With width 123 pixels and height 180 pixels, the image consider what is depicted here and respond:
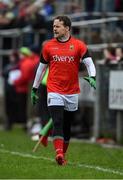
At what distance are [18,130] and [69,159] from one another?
9848 millimetres

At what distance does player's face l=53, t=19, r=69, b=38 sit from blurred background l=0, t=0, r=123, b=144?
533cm

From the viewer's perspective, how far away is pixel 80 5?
2133 centimetres

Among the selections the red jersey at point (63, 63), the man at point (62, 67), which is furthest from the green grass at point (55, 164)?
the red jersey at point (63, 63)

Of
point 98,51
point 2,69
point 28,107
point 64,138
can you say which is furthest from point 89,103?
point 64,138

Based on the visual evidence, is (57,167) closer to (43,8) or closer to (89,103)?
(89,103)

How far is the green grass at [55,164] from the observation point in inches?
393

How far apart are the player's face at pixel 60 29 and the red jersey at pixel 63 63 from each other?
0.12m

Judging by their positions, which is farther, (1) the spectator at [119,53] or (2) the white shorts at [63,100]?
(1) the spectator at [119,53]

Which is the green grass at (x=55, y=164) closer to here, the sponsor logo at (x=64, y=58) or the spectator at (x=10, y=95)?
the sponsor logo at (x=64, y=58)

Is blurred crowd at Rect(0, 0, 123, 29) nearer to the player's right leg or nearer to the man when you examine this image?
the man

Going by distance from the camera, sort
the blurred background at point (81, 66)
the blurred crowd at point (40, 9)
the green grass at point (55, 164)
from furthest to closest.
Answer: the blurred crowd at point (40, 9)
the blurred background at point (81, 66)
the green grass at point (55, 164)

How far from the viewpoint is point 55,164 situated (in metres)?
11.4

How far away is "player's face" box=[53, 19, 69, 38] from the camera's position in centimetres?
1149

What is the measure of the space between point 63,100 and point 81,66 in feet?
20.7
